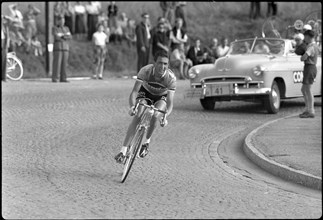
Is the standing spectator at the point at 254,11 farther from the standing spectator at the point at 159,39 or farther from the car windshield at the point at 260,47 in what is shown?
the car windshield at the point at 260,47

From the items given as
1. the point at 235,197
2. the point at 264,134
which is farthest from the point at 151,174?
the point at 264,134

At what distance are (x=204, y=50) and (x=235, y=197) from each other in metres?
18.5

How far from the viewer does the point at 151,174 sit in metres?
10.3

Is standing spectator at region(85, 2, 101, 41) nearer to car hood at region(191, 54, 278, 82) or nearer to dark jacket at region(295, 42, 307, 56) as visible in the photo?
car hood at region(191, 54, 278, 82)

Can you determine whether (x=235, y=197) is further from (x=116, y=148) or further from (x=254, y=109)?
(x=254, y=109)

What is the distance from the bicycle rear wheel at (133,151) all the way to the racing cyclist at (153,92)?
0.06m

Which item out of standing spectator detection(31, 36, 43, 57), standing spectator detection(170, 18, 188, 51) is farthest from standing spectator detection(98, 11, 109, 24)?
standing spectator detection(170, 18, 188, 51)

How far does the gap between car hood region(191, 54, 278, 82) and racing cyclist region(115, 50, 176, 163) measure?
274 inches

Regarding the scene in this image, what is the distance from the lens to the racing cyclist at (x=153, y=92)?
9930 mm

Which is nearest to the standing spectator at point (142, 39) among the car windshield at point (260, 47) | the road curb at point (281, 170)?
the car windshield at point (260, 47)

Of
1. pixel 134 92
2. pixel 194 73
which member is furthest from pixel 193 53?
pixel 134 92

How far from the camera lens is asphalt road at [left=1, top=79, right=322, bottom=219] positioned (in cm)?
823

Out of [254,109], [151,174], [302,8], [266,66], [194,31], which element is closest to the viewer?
[151,174]

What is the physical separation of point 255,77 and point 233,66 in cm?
57
